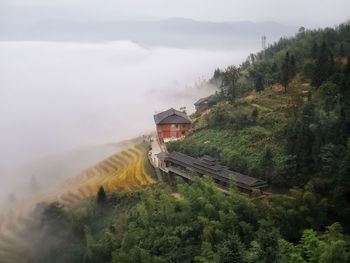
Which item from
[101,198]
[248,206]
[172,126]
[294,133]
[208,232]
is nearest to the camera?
[208,232]

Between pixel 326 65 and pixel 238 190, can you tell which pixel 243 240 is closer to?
pixel 238 190

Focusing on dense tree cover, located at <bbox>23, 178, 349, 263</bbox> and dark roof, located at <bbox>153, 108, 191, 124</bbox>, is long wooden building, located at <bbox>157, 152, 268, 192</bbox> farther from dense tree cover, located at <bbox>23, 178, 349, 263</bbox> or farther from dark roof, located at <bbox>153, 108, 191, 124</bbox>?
dark roof, located at <bbox>153, 108, 191, 124</bbox>

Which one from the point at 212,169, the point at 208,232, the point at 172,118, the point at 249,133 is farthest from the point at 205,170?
the point at 172,118

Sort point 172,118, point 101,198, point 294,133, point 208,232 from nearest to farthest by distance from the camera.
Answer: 1. point 208,232
2. point 294,133
3. point 101,198
4. point 172,118

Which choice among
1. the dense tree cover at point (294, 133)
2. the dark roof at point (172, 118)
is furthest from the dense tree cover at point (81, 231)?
the dark roof at point (172, 118)

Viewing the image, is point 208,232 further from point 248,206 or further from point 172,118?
point 172,118

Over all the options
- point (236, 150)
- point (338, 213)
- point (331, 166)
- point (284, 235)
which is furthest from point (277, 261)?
point (236, 150)
